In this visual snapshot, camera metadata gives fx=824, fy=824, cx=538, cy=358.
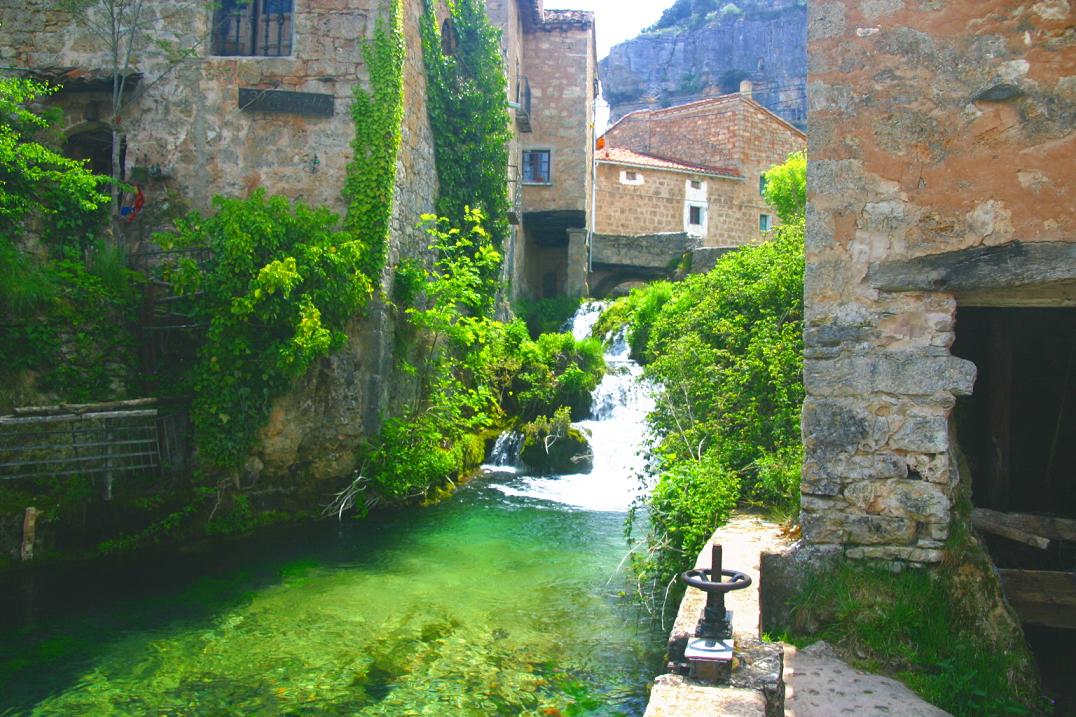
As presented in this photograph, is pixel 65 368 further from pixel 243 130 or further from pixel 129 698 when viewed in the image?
pixel 129 698

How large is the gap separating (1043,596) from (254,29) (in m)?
11.0

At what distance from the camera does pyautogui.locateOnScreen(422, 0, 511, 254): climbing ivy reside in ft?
42.4

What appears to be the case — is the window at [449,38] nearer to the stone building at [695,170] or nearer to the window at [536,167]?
the window at [536,167]

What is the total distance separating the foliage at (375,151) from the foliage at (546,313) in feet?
31.2

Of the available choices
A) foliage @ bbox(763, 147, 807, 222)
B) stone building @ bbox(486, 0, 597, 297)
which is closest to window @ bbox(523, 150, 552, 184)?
stone building @ bbox(486, 0, 597, 297)

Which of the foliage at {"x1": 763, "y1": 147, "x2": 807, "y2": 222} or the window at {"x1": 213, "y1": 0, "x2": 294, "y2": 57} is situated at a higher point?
the foliage at {"x1": 763, "y1": 147, "x2": 807, "y2": 222}

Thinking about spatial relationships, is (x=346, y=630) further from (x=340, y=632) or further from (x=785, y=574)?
(x=785, y=574)

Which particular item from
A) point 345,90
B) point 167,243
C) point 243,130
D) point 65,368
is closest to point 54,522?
point 65,368

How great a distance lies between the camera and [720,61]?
49.1m

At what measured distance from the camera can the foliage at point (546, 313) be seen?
20125 millimetres

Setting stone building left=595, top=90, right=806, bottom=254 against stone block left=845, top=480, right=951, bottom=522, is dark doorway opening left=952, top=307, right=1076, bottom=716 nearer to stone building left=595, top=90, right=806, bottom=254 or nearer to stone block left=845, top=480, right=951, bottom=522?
stone block left=845, top=480, right=951, bottom=522

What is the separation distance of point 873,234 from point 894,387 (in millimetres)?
911

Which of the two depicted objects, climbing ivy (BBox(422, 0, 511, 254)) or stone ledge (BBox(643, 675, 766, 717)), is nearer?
stone ledge (BBox(643, 675, 766, 717))

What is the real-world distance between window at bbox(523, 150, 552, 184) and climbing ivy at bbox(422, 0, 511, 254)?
8228 millimetres
